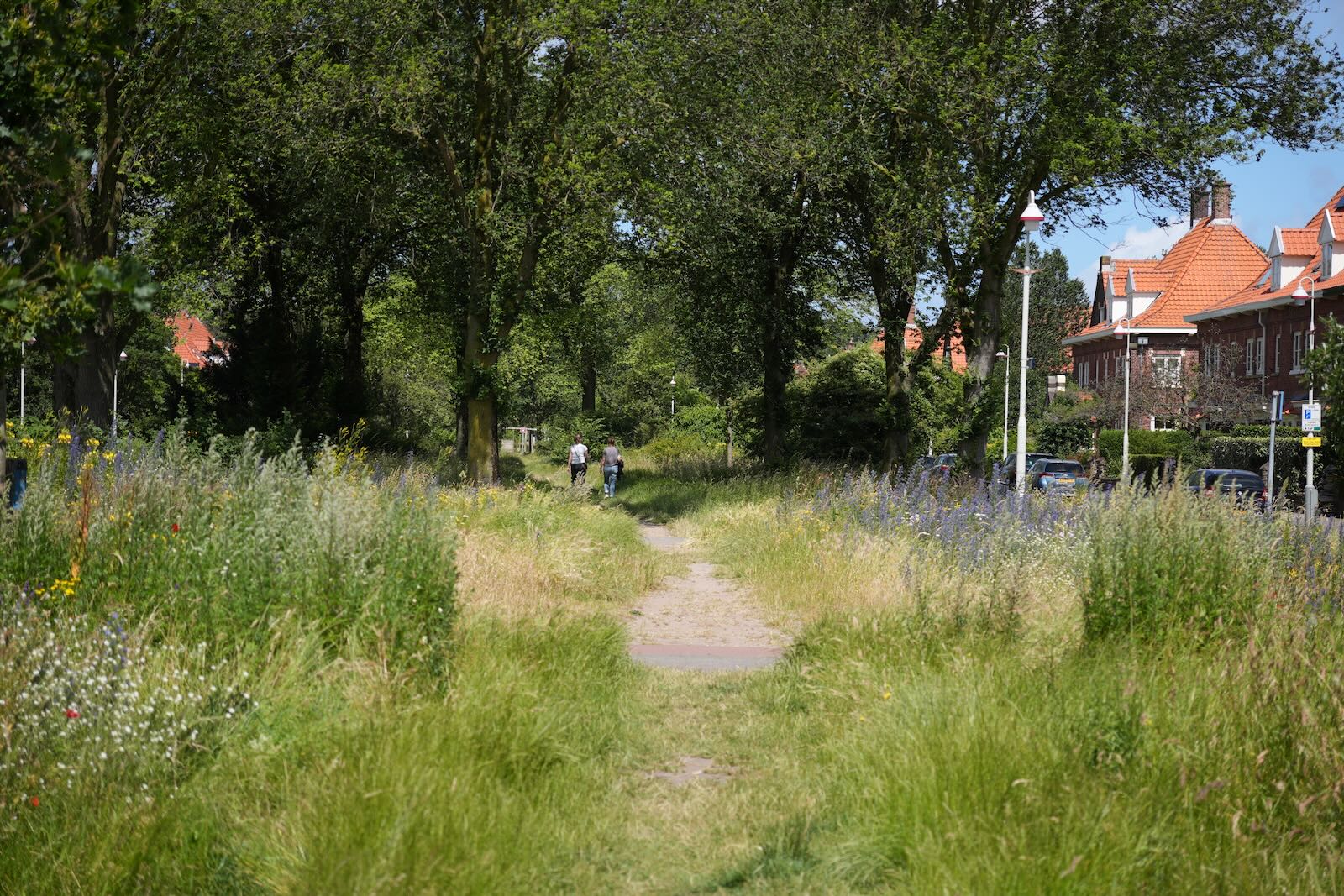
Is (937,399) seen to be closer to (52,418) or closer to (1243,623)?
(52,418)

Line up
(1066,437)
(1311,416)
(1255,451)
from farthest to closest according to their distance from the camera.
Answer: (1066,437)
(1255,451)
(1311,416)

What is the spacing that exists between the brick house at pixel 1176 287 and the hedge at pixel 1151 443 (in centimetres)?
671

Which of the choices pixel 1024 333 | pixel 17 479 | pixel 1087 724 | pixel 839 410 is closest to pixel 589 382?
pixel 839 410

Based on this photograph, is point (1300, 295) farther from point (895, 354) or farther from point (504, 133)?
point (504, 133)

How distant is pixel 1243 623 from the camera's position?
8.18 meters

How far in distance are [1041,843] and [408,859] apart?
229 cm

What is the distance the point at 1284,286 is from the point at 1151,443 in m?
10.4

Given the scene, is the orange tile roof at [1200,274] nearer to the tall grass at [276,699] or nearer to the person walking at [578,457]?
the person walking at [578,457]

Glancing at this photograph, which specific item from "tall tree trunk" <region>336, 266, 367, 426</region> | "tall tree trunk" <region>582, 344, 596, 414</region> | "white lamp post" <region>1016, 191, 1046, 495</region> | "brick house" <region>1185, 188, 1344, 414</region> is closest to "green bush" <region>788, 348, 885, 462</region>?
"white lamp post" <region>1016, 191, 1046, 495</region>

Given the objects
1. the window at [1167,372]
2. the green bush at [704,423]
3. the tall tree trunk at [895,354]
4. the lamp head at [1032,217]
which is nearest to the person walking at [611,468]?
the tall tree trunk at [895,354]

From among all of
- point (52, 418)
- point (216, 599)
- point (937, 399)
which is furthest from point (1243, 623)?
point (937, 399)

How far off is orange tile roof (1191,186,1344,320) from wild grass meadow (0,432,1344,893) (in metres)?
44.6

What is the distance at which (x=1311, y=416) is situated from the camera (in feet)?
101

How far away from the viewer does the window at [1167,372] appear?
55.1 meters
